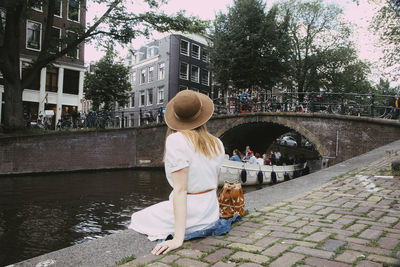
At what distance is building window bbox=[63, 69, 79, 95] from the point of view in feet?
85.9

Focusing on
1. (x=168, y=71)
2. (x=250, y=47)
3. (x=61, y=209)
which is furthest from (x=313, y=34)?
(x=61, y=209)

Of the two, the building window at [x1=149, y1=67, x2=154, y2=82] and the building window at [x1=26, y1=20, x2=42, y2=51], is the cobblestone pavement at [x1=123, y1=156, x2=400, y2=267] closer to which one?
the building window at [x1=26, y1=20, x2=42, y2=51]

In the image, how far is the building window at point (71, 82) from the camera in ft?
85.9

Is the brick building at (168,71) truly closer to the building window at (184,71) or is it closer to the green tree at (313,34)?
the building window at (184,71)

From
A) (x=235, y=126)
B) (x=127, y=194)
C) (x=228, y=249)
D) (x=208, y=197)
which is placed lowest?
(x=127, y=194)

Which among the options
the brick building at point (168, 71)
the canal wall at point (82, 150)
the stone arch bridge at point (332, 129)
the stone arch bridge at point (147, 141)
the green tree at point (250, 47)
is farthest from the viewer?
the brick building at point (168, 71)

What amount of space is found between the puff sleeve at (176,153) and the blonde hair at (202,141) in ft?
0.28

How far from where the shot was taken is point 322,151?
15680mm

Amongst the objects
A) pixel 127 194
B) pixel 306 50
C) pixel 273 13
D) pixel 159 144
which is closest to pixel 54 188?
pixel 127 194

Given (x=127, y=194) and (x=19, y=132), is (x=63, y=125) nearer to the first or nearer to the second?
(x=19, y=132)

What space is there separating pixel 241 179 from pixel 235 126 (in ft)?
19.1

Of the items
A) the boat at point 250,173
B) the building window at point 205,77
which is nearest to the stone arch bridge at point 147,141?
the boat at point 250,173

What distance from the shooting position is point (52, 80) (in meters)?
25.5

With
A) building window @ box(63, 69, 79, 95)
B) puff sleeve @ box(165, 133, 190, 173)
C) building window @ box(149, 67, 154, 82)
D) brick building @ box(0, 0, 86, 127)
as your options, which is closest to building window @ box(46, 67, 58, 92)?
brick building @ box(0, 0, 86, 127)
